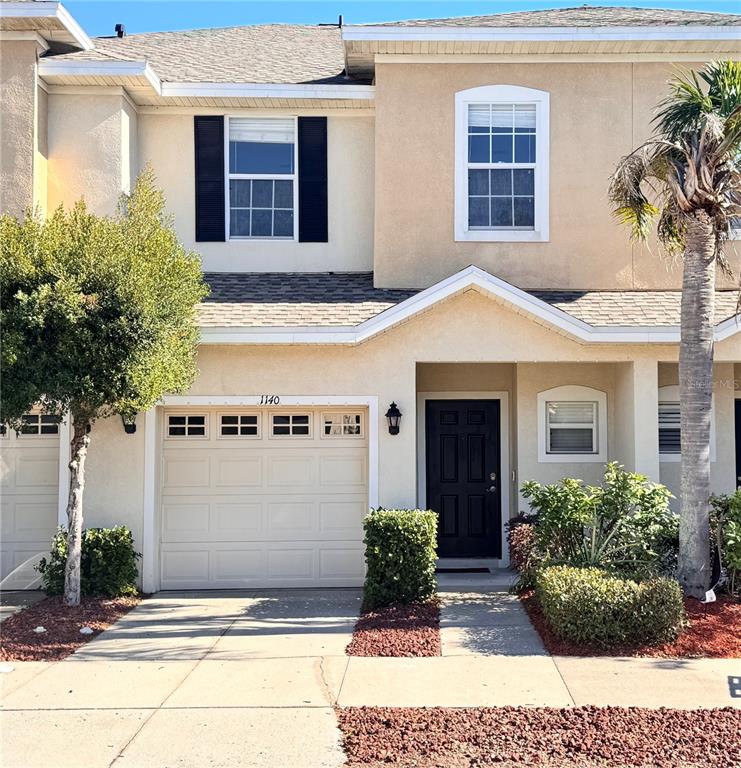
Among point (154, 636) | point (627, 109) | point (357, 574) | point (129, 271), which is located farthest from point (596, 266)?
point (154, 636)

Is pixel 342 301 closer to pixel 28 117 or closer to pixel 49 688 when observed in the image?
pixel 28 117

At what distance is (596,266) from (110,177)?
6.62 metres

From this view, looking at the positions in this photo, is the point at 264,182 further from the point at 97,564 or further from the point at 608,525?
the point at 608,525

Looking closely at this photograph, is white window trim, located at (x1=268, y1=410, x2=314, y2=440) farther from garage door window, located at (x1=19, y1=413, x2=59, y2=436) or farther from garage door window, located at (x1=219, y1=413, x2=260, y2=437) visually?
garage door window, located at (x1=19, y1=413, x2=59, y2=436)

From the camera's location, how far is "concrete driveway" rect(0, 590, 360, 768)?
5598 mm

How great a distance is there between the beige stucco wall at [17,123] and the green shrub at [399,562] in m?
6.24

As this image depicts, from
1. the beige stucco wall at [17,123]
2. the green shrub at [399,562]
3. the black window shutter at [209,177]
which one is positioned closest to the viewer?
the green shrub at [399,562]

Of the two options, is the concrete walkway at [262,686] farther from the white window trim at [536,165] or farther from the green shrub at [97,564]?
the white window trim at [536,165]

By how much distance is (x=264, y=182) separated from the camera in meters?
12.1

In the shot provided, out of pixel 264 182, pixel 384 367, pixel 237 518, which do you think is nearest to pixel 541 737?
pixel 384 367

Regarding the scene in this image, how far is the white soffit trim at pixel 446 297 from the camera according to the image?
32.5 ft

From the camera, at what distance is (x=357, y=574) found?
10.7 m

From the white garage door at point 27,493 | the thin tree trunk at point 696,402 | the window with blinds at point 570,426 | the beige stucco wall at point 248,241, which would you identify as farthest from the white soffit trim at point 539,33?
the white garage door at point 27,493

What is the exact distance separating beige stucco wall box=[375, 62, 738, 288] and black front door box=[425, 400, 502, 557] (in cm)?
209
